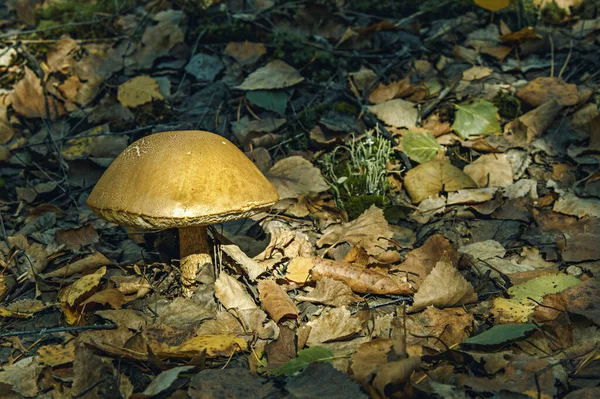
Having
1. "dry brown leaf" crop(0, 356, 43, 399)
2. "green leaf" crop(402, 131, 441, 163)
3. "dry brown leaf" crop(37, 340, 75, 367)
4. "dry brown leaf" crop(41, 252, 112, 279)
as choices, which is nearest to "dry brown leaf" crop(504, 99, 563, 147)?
"green leaf" crop(402, 131, 441, 163)

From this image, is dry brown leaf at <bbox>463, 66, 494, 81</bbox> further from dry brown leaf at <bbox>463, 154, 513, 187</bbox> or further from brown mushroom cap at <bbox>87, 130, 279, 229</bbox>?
brown mushroom cap at <bbox>87, 130, 279, 229</bbox>

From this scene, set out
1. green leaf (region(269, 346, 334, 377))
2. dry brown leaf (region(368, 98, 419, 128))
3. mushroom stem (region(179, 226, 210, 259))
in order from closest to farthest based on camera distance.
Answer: green leaf (region(269, 346, 334, 377)) → mushroom stem (region(179, 226, 210, 259)) → dry brown leaf (region(368, 98, 419, 128))

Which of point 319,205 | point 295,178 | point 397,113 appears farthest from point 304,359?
point 397,113

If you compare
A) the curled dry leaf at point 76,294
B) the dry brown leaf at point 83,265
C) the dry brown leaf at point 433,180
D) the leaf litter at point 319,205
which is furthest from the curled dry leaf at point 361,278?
the dry brown leaf at point 83,265

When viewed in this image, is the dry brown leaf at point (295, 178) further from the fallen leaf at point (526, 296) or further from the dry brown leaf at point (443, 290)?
the fallen leaf at point (526, 296)

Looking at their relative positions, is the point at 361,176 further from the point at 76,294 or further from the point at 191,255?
the point at 76,294

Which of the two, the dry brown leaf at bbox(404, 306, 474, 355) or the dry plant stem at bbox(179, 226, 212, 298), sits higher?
the dry plant stem at bbox(179, 226, 212, 298)

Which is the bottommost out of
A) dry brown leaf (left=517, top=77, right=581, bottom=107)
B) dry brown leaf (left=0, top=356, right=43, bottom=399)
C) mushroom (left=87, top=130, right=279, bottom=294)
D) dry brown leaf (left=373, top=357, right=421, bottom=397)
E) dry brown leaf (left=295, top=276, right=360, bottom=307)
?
dry brown leaf (left=295, top=276, right=360, bottom=307)

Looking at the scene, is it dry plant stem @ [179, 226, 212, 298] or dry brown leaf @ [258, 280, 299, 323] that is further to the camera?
dry plant stem @ [179, 226, 212, 298]

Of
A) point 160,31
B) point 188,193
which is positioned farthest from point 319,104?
point 188,193
